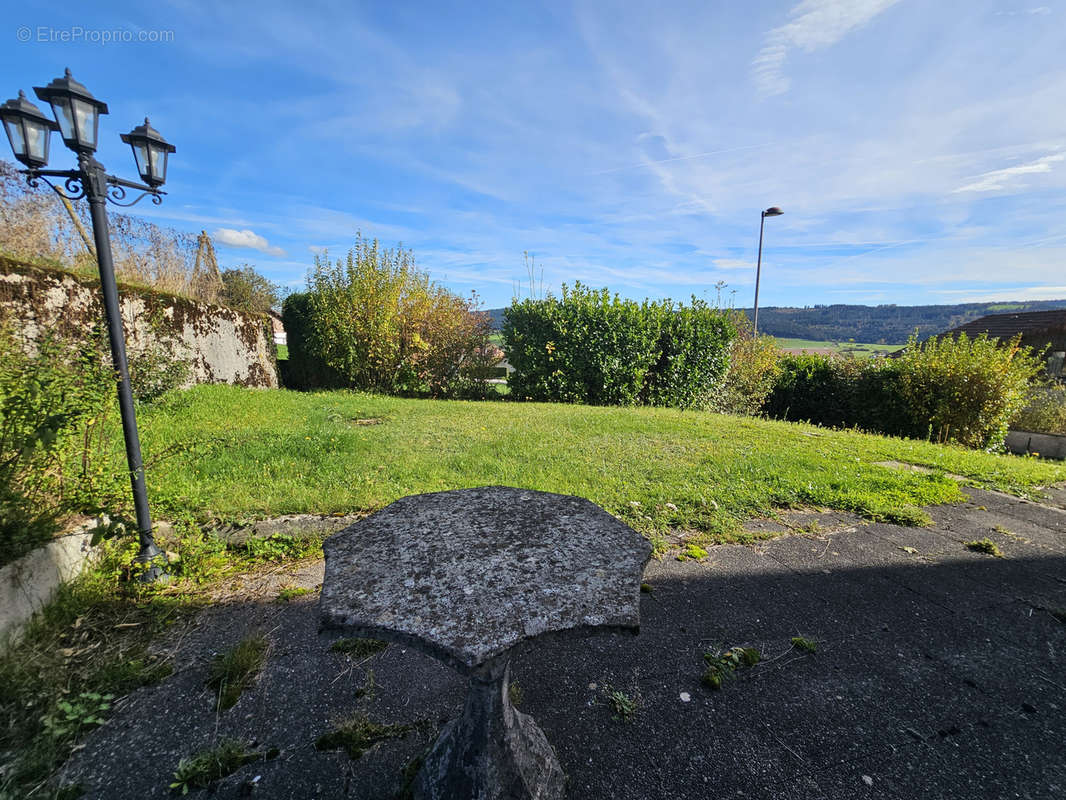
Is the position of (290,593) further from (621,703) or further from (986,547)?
(986,547)

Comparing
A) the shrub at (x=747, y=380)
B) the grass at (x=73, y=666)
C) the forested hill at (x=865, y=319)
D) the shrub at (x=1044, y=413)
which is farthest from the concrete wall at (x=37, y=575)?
the forested hill at (x=865, y=319)

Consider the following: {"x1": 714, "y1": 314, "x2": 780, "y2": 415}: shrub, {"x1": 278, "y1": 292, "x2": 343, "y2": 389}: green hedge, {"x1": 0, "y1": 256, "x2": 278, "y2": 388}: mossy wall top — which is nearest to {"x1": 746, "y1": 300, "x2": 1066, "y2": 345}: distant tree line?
{"x1": 714, "y1": 314, "x2": 780, "y2": 415}: shrub

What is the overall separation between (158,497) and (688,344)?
934 cm

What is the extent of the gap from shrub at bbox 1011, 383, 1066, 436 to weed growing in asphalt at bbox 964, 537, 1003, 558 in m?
7.59

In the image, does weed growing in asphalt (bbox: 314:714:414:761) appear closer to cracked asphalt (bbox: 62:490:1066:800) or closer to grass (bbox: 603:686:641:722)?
cracked asphalt (bbox: 62:490:1066:800)

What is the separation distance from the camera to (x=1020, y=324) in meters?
18.4

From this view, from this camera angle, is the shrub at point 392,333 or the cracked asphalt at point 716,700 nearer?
the cracked asphalt at point 716,700

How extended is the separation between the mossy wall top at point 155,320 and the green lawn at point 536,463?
3.07 ft

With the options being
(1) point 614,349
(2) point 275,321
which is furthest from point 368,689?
(2) point 275,321

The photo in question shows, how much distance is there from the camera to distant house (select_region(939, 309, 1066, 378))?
1547cm

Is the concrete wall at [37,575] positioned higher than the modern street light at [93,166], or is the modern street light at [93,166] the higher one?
the modern street light at [93,166]

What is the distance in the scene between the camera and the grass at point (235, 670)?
1.88m

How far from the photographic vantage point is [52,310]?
5.04 meters

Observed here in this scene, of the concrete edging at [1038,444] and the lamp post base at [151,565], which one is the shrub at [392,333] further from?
the concrete edging at [1038,444]
